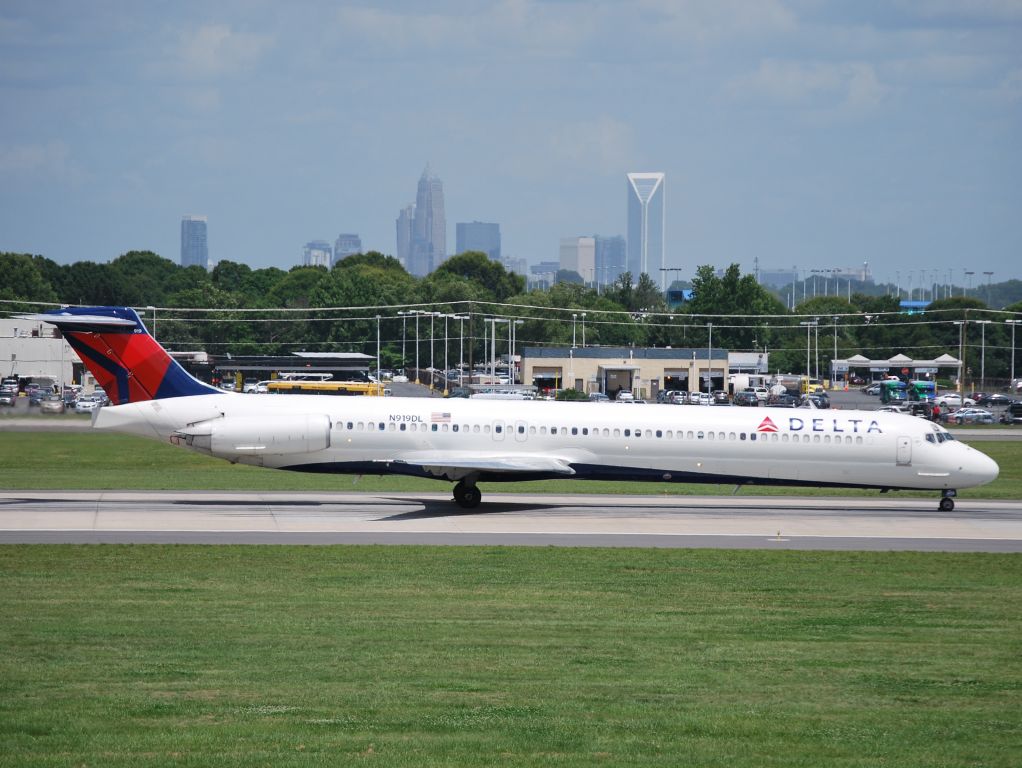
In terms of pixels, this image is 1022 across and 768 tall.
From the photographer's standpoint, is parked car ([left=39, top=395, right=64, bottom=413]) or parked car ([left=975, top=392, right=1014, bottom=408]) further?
parked car ([left=975, top=392, right=1014, bottom=408])

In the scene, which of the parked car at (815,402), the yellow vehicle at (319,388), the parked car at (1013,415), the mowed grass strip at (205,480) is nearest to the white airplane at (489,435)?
the mowed grass strip at (205,480)

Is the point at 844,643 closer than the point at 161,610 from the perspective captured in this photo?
Yes

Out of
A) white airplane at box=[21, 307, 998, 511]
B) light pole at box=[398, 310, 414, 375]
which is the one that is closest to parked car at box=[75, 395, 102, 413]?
light pole at box=[398, 310, 414, 375]

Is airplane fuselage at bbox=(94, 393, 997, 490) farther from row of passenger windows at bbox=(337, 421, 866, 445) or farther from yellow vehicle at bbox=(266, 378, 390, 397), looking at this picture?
yellow vehicle at bbox=(266, 378, 390, 397)

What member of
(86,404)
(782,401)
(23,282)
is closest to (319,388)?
(86,404)

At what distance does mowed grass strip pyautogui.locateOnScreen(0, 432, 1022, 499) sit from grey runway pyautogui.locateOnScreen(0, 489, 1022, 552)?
1.89 metres

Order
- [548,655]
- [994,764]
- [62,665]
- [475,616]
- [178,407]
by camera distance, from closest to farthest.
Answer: [994,764] < [62,665] < [548,655] < [475,616] < [178,407]

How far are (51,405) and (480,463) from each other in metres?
53.7

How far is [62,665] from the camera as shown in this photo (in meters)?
14.5

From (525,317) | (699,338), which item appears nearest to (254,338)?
(525,317)

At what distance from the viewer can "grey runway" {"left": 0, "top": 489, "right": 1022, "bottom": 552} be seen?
27.1 meters

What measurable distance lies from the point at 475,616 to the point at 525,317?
115 metres

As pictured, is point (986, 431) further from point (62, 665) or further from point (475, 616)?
point (62, 665)

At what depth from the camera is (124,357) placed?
32.3m
